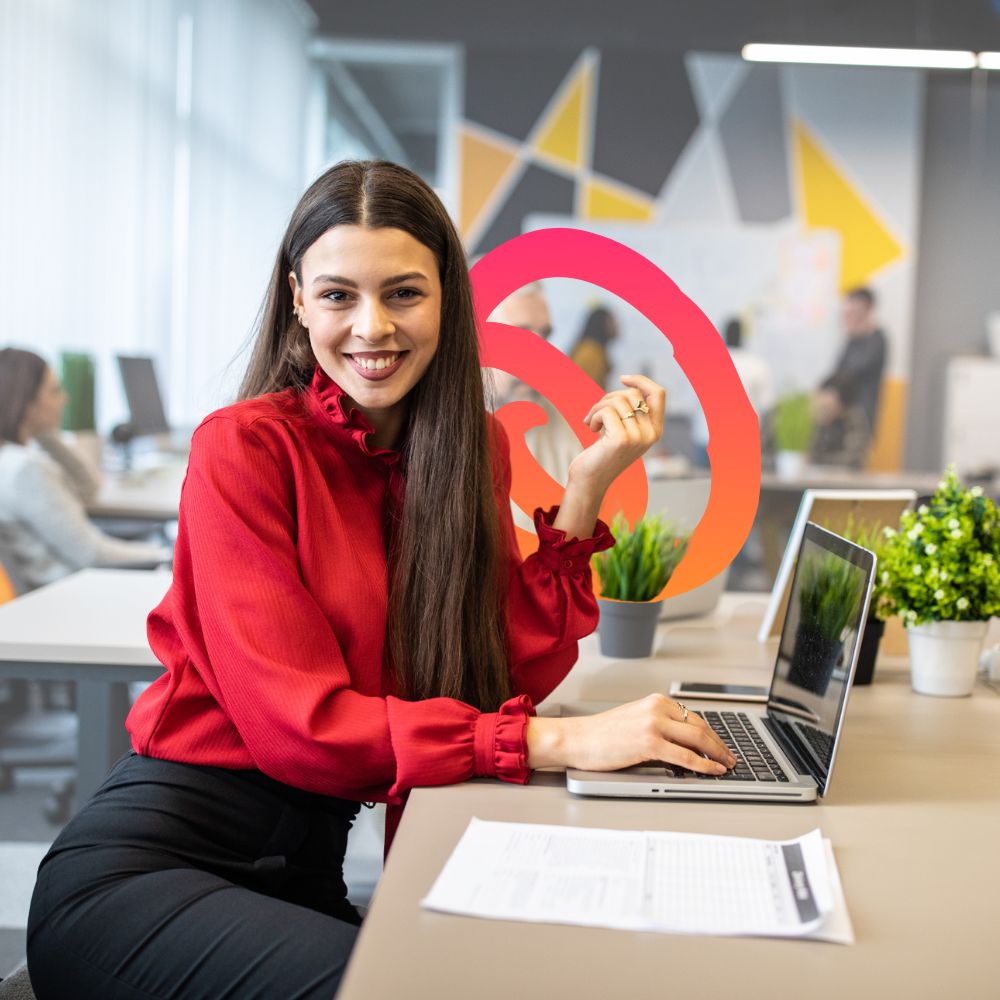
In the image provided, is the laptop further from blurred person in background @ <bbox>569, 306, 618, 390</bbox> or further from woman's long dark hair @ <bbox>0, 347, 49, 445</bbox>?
blurred person in background @ <bbox>569, 306, 618, 390</bbox>

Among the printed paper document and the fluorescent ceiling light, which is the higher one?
the fluorescent ceiling light

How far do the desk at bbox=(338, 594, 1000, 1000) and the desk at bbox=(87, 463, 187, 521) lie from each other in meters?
2.89

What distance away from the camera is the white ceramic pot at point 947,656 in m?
1.83

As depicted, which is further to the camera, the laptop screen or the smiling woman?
the smiling woman

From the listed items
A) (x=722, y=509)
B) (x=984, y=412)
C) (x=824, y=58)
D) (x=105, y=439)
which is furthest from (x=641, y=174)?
(x=722, y=509)

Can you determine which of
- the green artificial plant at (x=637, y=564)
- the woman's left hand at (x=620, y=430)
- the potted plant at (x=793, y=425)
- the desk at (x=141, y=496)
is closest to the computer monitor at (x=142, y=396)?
the desk at (x=141, y=496)

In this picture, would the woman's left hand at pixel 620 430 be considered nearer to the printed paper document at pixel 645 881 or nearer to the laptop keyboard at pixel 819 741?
the laptop keyboard at pixel 819 741

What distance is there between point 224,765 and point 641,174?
22.7 ft

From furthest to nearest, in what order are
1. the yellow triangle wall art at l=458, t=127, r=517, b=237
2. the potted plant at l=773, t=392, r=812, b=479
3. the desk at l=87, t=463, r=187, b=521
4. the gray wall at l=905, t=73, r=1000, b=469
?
the gray wall at l=905, t=73, r=1000, b=469, the yellow triangle wall art at l=458, t=127, r=517, b=237, the potted plant at l=773, t=392, r=812, b=479, the desk at l=87, t=463, r=187, b=521

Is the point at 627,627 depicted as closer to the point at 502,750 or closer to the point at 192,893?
the point at 502,750

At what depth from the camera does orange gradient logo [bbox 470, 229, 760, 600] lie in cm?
211

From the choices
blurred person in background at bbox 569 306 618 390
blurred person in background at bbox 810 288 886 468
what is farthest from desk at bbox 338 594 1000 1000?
blurred person in background at bbox 810 288 886 468

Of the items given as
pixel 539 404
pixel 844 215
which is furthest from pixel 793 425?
pixel 539 404

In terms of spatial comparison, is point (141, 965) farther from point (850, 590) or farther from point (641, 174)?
point (641, 174)
